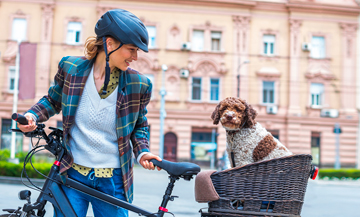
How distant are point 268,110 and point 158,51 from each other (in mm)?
8163

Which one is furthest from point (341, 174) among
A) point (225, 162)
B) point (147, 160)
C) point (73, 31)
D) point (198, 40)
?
point (147, 160)

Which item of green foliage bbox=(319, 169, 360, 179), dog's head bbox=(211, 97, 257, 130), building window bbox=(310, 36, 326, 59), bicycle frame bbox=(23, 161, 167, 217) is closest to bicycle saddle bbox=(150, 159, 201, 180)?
bicycle frame bbox=(23, 161, 167, 217)

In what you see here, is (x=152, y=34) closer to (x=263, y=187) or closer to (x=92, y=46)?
(x=92, y=46)

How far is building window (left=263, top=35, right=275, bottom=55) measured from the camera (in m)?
26.5

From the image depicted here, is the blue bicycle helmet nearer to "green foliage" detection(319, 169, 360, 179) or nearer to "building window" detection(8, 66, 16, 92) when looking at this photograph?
"green foliage" detection(319, 169, 360, 179)

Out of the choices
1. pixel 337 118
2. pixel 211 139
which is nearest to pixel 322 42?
pixel 337 118

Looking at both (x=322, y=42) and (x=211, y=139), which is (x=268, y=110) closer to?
(x=211, y=139)

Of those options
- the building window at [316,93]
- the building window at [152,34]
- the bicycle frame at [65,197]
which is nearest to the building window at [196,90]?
the building window at [152,34]

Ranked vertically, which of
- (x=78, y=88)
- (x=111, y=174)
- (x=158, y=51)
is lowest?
(x=111, y=174)

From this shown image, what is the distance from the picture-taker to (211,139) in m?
25.8

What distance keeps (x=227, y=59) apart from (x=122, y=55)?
79.3 feet

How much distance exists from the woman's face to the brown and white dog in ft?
5.04

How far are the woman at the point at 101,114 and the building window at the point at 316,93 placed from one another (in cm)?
2562

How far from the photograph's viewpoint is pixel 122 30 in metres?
2.21
